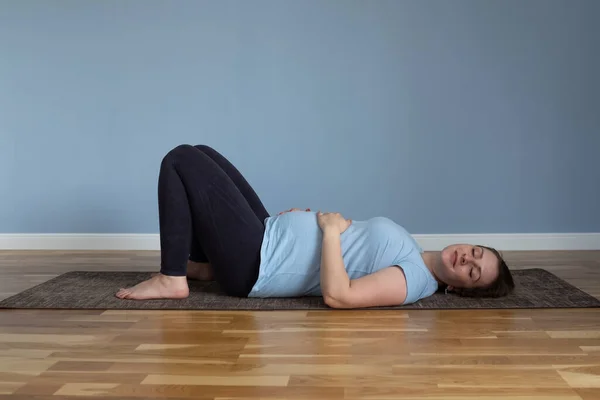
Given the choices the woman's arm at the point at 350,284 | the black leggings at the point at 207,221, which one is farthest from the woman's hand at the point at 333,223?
the black leggings at the point at 207,221

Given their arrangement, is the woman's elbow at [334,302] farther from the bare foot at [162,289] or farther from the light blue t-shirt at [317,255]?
the bare foot at [162,289]

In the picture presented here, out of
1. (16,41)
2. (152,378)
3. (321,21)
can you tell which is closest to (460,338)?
(152,378)

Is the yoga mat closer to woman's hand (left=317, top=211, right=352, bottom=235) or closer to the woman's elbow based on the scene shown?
the woman's elbow

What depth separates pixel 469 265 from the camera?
7.33 feet

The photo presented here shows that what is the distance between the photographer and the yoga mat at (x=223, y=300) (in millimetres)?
2250

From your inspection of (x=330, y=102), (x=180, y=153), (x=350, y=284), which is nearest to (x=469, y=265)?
(x=350, y=284)

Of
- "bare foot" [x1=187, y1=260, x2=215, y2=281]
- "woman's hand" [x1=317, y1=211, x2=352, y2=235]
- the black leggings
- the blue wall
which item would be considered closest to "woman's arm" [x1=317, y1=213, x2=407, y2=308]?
"woman's hand" [x1=317, y1=211, x2=352, y2=235]

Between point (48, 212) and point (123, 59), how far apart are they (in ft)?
3.52

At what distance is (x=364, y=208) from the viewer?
12.5ft

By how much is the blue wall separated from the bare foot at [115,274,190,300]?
1582 mm

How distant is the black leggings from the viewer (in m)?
2.23

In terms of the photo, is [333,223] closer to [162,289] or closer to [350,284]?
[350,284]

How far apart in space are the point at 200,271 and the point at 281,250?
60cm

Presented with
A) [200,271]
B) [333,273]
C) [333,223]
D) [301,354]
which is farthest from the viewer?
[200,271]
